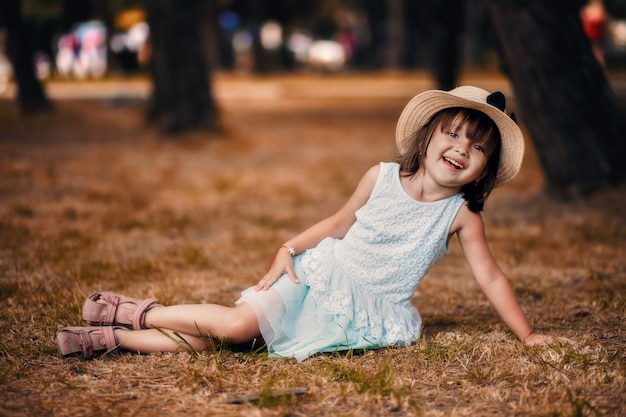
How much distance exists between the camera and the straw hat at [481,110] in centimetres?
317

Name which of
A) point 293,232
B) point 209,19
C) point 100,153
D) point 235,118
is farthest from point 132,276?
point 209,19

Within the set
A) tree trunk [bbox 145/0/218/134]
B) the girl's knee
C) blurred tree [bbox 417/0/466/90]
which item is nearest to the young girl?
the girl's knee

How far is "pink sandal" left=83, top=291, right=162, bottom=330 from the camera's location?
3.26 meters

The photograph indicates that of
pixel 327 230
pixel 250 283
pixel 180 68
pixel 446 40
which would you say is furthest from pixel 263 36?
pixel 327 230

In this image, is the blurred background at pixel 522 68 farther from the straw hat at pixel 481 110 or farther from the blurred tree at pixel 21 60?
the straw hat at pixel 481 110

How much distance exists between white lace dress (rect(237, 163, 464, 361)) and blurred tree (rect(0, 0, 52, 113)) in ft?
40.9

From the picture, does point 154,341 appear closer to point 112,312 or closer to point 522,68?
point 112,312

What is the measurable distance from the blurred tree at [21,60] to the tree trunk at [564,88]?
10368 millimetres

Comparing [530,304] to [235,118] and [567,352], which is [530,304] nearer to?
[567,352]

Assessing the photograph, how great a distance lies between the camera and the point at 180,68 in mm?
10906

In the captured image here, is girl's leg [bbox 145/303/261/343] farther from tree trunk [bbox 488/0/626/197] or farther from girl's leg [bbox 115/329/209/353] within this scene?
tree trunk [bbox 488/0/626/197]

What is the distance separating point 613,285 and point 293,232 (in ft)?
7.51

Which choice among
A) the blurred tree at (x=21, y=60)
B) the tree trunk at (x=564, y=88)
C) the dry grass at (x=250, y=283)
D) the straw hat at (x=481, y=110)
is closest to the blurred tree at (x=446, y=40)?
the dry grass at (x=250, y=283)

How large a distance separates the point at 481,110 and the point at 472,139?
120 millimetres
